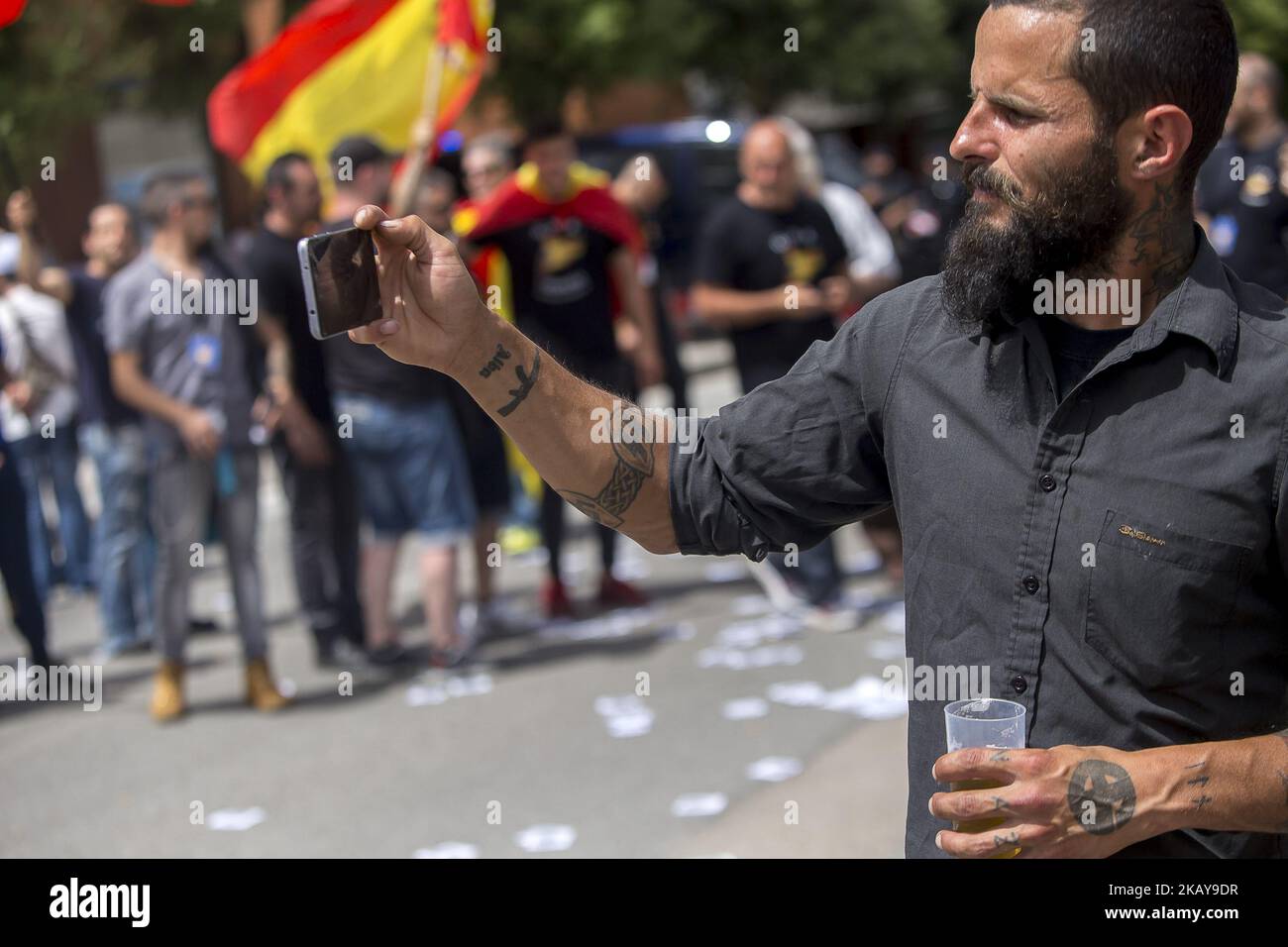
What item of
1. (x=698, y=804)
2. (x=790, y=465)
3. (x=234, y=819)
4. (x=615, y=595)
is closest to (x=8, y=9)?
(x=790, y=465)

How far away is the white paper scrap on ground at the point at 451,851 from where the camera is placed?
452cm

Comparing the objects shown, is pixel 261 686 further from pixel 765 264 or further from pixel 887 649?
pixel 765 264

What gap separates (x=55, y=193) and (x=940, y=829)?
22.4 m

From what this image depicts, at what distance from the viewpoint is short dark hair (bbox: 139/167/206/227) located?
19.9 feet

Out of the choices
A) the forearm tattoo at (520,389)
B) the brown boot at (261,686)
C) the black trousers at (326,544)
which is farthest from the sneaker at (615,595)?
the forearm tattoo at (520,389)

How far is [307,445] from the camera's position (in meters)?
6.51

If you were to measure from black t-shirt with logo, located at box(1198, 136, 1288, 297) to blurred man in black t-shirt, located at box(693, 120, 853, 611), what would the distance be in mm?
1808

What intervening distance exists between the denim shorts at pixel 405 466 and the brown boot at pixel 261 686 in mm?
769

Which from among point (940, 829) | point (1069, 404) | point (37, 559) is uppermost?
point (1069, 404)

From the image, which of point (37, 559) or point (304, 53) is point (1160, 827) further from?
point (304, 53)

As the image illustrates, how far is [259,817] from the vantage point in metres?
4.94

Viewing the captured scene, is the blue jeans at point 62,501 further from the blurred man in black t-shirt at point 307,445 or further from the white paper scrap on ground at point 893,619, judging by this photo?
the white paper scrap on ground at point 893,619

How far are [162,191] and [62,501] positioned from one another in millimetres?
3050
